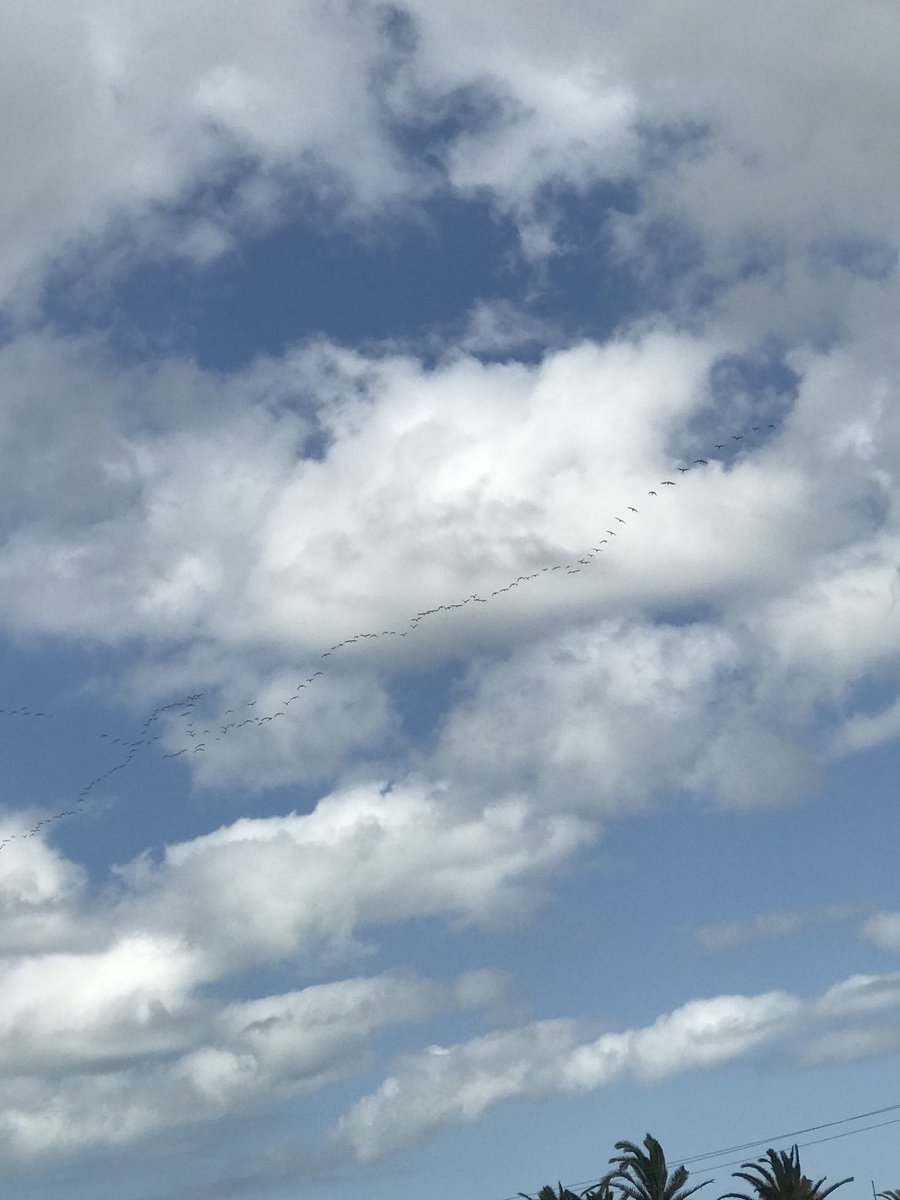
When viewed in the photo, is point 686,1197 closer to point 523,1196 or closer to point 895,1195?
point 523,1196

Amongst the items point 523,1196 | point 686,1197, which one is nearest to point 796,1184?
point 686,1197

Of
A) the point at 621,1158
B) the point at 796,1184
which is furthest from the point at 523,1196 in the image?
the point at 796,1184

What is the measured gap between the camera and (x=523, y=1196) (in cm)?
15950

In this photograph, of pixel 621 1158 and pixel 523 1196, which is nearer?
pixel 621 1158

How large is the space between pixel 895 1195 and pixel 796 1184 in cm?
3899

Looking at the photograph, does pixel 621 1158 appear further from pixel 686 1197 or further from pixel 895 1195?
pixel 895 1195

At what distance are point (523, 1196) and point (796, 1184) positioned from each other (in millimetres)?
28724

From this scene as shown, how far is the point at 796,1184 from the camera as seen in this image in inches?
5502

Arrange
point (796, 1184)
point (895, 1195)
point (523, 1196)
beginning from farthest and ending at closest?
point (895, 1195), point (523, 1196), point (796, 1184)

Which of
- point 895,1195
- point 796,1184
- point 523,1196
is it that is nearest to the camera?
point 796,1184

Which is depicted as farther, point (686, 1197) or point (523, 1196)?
point (523, 1196)

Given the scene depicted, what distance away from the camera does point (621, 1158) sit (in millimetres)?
145125

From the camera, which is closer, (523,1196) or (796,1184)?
(796,1184)

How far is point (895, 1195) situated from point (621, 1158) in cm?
4169
